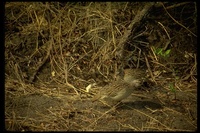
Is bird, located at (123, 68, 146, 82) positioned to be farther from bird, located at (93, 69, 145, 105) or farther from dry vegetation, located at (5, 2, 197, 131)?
dry vegetation, located at (5, 2, 197, 131)

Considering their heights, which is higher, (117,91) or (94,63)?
(94,63)

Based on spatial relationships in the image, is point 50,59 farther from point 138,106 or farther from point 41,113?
point 138,106

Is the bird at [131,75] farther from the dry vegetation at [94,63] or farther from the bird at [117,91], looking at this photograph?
the dry vegetation at [94,63]

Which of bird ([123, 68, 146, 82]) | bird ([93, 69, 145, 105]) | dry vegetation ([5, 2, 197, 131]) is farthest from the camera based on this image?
bird ([123, 68, 146, 82])

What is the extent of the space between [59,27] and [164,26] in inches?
82.7

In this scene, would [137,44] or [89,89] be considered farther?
[137,44]

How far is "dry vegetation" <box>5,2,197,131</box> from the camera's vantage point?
387 cm

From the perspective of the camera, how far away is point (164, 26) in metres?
5.49

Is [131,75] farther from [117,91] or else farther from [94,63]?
[94,63]

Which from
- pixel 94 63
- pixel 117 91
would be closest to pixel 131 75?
pixel 117 91

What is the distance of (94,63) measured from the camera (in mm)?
5219

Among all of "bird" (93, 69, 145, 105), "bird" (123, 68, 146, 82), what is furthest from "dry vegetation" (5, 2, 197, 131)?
"bird" (123, 68, 146, 82)

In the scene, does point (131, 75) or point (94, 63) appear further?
point (94, 63)

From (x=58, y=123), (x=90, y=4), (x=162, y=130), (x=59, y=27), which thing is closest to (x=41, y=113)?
(x=58, y=123)
